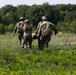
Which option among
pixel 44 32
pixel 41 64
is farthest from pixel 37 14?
pixel 41 64

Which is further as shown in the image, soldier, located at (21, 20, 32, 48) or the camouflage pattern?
soldier, located at (21, 20, 32, 48)

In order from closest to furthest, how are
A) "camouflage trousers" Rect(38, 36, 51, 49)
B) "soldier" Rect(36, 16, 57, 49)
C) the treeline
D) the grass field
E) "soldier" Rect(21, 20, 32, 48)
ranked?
the grass field, "soldier" Rect(36, 16, 57, 49), "camouflage trousers" Rect(38, 36, 51, 49), "soldier" Rect(21, 20, 32, 48), the treeline

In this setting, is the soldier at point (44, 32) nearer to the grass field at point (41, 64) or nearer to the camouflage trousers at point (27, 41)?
the camouflage trousers at point (27, 41)

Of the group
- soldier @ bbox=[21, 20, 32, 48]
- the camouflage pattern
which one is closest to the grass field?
the camouflage pattern

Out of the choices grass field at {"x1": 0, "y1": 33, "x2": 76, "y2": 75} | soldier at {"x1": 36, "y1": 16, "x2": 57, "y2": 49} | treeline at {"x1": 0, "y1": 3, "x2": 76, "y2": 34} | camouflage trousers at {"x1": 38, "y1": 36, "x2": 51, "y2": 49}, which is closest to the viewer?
grass field at {"x1": 0, "y1": 33, "x2": 76, "y2": 75}

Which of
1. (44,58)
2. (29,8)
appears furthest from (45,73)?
(29,8)

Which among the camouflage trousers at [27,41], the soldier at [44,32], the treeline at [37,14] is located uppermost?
the soldier at [44,32]

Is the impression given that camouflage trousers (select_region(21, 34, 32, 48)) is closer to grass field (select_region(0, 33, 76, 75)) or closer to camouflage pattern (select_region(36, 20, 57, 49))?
camouflage pattern (select_region(36, 20, 57, 49))

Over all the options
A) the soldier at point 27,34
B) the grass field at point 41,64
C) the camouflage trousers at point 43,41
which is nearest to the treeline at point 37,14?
the soldier at point 27,34

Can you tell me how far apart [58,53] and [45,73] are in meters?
5.88

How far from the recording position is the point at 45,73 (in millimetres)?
12688

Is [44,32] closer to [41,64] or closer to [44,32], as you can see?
[44,32]

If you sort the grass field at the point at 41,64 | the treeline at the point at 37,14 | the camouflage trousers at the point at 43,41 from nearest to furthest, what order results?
the grass field at the point at 41,64, the camouflage trousers at the point at 43,41, the treeline at the point at 37,14

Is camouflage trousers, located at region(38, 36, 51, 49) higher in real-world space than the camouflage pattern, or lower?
lower
